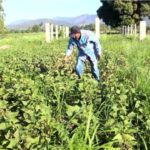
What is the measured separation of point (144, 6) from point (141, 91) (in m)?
58.7

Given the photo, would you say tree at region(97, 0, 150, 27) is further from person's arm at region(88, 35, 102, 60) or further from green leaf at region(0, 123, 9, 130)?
green leaf at region(0, 123, 9, 130)

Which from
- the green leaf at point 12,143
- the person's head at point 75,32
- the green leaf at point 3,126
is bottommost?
the green leaf at point 12,143

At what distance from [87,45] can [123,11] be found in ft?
175

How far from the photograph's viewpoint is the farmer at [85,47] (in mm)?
12258

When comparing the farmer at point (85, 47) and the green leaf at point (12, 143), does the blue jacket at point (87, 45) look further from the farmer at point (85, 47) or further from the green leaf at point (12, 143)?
the green leaf at point (12, 143)

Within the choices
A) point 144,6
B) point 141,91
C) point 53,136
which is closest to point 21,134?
point 53,136

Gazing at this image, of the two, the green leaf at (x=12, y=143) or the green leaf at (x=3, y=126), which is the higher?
the green leaf at (x=3, y=126)

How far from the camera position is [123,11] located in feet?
214

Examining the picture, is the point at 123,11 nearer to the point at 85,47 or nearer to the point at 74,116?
the point at 85,47

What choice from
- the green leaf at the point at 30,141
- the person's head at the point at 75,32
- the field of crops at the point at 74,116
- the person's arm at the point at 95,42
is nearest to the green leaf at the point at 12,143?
the field of crops at the point at 74,116

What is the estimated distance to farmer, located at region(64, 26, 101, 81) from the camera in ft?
40.2

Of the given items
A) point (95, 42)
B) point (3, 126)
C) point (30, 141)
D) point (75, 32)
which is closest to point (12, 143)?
point (30, 141)

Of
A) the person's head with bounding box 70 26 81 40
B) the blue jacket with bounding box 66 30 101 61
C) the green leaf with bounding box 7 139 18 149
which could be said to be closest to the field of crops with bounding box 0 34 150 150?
the green leaf with bounding box 7 139 18 149

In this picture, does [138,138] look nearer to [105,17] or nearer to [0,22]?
[0,22]
